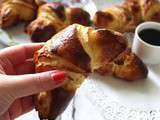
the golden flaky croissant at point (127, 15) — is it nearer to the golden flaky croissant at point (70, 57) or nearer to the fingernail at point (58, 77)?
the golden flaky croissant at point (70, 57)

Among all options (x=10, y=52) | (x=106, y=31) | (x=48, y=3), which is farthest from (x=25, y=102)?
(x=48, y=3)

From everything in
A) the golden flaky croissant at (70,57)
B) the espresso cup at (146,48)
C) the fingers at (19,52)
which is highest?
the golden flaky croissant at (70,57)

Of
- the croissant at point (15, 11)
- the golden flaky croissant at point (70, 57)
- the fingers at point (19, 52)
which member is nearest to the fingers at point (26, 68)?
the fingers at point (19, 52)

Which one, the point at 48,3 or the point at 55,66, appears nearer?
the point at 55,66

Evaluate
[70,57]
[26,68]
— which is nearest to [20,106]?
[26,68]

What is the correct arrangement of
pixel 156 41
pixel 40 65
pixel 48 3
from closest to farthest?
pixel 40 65, pixel 156 41, pixel 48 3

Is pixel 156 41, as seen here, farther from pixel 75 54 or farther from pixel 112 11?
pixel 75 54
